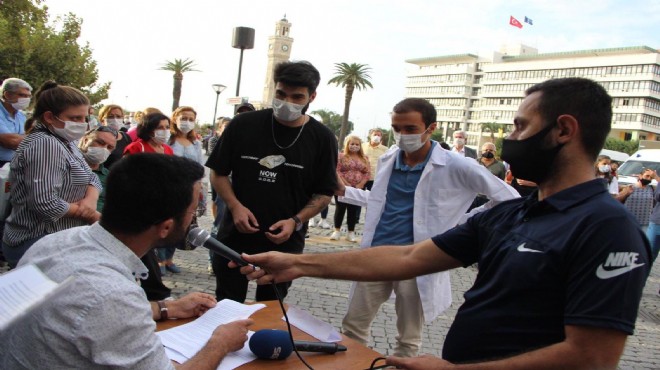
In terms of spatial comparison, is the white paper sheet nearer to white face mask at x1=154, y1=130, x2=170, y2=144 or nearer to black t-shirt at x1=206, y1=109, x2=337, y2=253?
black t-shirt at x1=206, y1=109, x2=337, y2=253

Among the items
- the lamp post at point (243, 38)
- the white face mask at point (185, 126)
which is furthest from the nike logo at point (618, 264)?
the lamp post at point (243, 38)

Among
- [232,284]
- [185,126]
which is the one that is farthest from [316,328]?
[185,126]

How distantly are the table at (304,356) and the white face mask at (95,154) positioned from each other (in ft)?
9.02

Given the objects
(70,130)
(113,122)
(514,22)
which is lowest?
(70,130)

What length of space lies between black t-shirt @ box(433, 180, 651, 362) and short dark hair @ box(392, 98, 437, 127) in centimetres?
184

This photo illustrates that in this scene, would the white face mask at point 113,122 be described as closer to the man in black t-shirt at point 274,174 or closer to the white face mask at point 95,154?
the white face mask at point 95,154

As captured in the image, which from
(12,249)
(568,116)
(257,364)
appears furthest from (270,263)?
(12,249)

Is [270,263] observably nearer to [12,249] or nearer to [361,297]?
[361,297]

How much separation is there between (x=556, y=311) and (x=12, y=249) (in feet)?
10.3

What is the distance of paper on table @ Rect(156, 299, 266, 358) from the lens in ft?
6.94

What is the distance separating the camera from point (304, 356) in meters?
2.15

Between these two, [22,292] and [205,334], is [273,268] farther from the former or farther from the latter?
[22,292]

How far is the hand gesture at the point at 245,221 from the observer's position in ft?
10.4

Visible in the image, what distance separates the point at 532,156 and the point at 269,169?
183 cm
